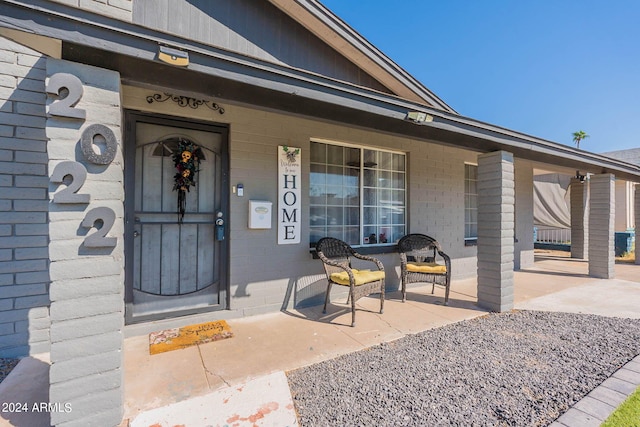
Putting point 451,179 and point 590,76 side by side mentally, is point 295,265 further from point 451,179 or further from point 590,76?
point 590,76

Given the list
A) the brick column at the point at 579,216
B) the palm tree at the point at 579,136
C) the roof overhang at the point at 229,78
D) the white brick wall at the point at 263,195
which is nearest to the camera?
the roof overhang at the point at 229,78

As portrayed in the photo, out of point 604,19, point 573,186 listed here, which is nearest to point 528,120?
point 573,186

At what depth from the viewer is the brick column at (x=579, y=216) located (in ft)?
28.0

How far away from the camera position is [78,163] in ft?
5.62

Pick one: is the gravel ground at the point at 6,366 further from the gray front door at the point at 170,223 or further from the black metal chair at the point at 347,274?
the black metal chair at the point at 347,274

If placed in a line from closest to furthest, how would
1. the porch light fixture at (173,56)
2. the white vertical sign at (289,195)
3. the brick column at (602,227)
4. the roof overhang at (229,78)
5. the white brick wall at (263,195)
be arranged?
the roof overhang at (229,78), the porch light fixture at (173,56), the white brick wall at (263,195), the white vertical sign at (289,195), the brick column at (602,227)

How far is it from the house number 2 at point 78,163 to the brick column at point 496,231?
167 inches

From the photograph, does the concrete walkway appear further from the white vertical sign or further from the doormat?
the white vertical sign

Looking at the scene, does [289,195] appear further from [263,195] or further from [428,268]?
[428,268]

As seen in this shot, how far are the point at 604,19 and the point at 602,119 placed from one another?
25.3 feet

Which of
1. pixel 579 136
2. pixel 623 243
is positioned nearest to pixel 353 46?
pixel 623 243

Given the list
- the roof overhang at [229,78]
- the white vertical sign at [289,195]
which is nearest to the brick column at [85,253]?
the roof overhang at [229,78]

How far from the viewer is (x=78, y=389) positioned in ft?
5.62

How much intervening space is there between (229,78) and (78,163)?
3.63ft
